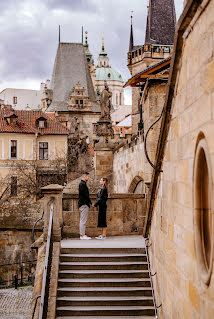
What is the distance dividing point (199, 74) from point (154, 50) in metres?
47.5

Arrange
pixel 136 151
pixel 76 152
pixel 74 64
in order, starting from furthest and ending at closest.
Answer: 1. pixel 74 64
2. pixel 76 152
3. pixel 136 151

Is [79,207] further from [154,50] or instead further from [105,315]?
[154,50]

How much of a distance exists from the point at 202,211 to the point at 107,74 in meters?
163

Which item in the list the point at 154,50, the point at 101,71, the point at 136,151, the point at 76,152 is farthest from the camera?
the point at 101,71

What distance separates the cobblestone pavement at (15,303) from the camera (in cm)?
1505

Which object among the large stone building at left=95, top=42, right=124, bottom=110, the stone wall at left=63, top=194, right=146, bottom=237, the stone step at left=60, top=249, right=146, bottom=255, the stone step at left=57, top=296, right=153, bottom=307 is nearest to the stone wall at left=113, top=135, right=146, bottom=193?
the stone wall at left=63, top=194, right=146, bottom=237

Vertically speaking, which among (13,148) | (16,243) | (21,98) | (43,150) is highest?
(21,98)

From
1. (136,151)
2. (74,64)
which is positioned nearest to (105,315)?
(136,151)

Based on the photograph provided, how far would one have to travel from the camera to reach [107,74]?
164 metres

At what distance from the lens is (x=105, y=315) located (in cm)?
781

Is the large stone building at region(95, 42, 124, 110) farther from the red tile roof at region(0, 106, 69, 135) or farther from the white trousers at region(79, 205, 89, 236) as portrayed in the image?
the white trousers at region(79, 205, 89, 236)

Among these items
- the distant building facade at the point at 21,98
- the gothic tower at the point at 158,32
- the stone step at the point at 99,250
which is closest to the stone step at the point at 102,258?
the stone step at the point at 99,250

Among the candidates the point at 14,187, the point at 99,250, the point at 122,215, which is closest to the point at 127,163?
the point at 122,215

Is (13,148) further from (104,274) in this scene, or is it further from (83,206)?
(104,274)
